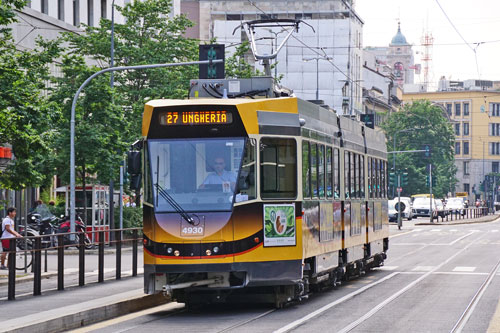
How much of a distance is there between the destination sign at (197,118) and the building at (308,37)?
270 feet

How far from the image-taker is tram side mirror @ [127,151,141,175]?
1628 centimetres

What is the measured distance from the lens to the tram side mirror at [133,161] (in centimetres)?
1628

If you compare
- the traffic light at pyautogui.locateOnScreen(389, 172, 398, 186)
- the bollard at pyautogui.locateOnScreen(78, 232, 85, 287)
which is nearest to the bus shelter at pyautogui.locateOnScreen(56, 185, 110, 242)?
the bollard at pyautogui.locateOnScreen(78, 232, 85, 287)

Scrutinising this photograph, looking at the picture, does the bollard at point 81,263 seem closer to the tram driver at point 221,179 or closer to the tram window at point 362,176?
the tram driver at point 221,179

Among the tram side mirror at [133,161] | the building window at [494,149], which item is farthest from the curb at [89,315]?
the building window at [494,149]

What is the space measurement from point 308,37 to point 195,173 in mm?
87855

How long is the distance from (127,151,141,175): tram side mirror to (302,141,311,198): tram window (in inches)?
106

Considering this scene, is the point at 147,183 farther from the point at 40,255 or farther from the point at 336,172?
the point at 336,172

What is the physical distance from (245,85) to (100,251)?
620cm

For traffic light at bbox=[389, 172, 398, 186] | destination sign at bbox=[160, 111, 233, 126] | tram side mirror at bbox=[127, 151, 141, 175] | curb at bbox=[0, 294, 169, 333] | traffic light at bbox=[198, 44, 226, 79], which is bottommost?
curb at bbox=[0, 294, 169, 333]

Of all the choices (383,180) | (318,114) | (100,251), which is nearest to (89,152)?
(383,180)

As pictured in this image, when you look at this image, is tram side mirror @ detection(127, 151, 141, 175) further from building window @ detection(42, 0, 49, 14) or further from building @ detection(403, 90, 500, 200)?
building @ detection(403, 90, 500, 200)

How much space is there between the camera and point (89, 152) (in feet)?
131

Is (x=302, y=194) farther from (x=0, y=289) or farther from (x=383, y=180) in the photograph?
(x=383, y=180)
